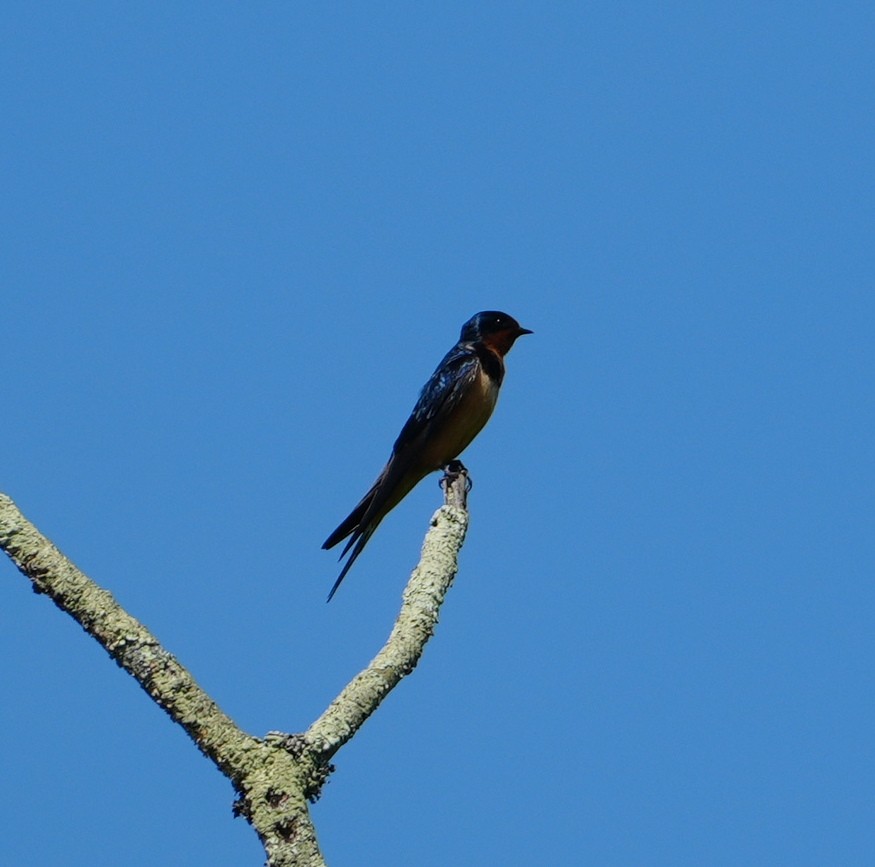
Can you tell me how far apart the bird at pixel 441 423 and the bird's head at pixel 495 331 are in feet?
0.06

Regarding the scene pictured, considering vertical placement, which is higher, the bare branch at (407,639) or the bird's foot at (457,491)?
the bird's foot at (457,491)

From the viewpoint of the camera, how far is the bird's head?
38.5 feet

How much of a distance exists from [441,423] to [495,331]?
4.73 feet

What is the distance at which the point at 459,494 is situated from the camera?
21.6ft

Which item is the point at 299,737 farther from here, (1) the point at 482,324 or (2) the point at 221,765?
(1) the point at 482,324

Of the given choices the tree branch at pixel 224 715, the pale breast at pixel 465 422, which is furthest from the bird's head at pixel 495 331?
the tree branch at pixel 224 715

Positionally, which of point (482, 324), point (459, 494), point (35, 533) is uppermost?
point (482, 324)

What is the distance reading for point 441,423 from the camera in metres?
10.6

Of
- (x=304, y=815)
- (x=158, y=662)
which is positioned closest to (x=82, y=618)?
(x=158, y=662)

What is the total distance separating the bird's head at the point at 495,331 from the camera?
11734 millimetres

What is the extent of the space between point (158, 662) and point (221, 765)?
33 centimetres

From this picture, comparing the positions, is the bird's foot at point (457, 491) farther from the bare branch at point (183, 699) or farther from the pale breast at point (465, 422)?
the pale breast at point (465, 422)

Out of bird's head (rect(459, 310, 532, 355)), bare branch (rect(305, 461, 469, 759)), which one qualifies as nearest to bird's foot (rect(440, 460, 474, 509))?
bare branch (rect(305, 461, 469, 759))

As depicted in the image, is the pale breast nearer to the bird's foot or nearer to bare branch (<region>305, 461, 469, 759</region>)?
the bird's foot
